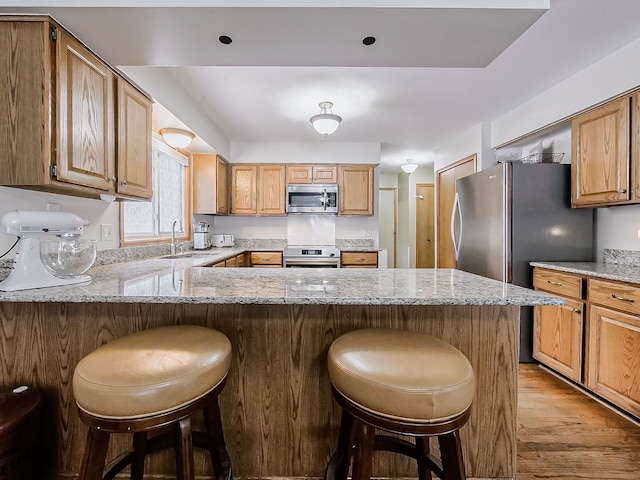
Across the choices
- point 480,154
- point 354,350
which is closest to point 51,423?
point 354,350

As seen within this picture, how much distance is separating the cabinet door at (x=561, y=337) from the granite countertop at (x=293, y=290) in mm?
1347

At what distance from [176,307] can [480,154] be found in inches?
147

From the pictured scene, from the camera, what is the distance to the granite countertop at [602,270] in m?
1.92

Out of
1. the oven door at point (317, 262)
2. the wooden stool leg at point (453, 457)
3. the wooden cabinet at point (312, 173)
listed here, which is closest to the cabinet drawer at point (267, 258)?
the oven door at point (317, 262)

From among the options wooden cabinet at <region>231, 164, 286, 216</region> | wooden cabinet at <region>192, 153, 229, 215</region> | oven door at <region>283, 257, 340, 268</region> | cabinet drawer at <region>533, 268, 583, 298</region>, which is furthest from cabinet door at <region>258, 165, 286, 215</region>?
cabinet drawer at <region>533, 268, 583, 298</region>

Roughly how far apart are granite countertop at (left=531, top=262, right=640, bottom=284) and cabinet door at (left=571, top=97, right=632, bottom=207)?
0.49 metres

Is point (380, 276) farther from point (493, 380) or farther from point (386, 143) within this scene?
point (386, 143)

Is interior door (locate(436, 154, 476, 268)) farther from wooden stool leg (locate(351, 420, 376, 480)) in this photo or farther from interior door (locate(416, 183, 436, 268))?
wooden stool leg (locate(351, 420, 376, 480))

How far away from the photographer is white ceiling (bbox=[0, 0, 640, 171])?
4.34 ft

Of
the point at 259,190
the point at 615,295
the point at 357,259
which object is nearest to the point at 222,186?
the point at 259,190

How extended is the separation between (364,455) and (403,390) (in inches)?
10.7

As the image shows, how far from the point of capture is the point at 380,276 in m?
1.55

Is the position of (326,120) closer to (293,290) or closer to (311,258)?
(311,258)

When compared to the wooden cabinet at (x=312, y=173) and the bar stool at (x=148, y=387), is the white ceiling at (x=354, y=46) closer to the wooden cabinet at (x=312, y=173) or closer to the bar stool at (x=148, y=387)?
the wooden cabinet at (x=312, y=173)
